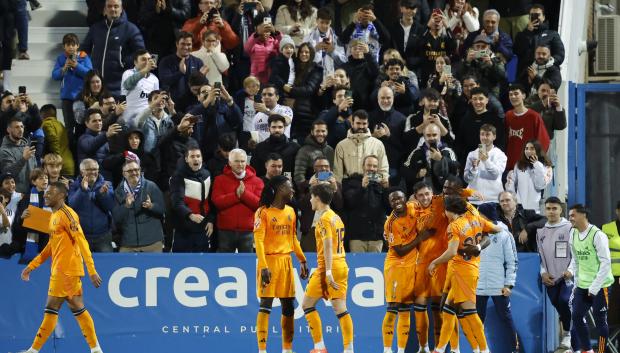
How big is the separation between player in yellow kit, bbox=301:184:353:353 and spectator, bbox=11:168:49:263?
3.83m

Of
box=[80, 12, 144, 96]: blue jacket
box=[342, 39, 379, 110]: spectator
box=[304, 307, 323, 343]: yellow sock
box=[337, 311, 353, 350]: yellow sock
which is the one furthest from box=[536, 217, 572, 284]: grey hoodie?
box=[80, 12, 144, 96]: blue jacket

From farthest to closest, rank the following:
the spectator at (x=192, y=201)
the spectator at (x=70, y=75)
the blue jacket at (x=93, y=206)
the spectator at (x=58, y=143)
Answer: the spectator at (x=70, y=75) < the spectator at (x=58, y=143) < the spectator at (x=192, y=201) < the blue jacket at (x=93, y=206)

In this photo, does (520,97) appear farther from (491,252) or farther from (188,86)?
(188,86)

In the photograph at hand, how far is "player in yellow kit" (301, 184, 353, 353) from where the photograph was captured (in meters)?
17.5

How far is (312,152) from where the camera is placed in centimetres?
1988

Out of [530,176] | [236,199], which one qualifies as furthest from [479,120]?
[236,199]

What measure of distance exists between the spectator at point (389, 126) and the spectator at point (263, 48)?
2111 mm

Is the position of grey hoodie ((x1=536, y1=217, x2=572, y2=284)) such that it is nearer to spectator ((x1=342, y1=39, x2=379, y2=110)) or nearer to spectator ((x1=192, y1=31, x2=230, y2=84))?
spectator ((x1=342, y1=39, x2=379, y2=110))

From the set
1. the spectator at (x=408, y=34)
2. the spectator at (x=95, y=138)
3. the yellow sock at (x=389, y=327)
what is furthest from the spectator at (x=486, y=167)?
the spectator at (x=95, y=138)

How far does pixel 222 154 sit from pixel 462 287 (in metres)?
4.20

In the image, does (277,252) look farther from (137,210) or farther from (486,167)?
(486,167)

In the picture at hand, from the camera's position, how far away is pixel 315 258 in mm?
19094

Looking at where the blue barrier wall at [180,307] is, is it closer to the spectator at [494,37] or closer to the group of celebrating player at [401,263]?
the group of celebrating player at [401,263]

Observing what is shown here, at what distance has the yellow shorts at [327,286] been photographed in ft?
57.4
